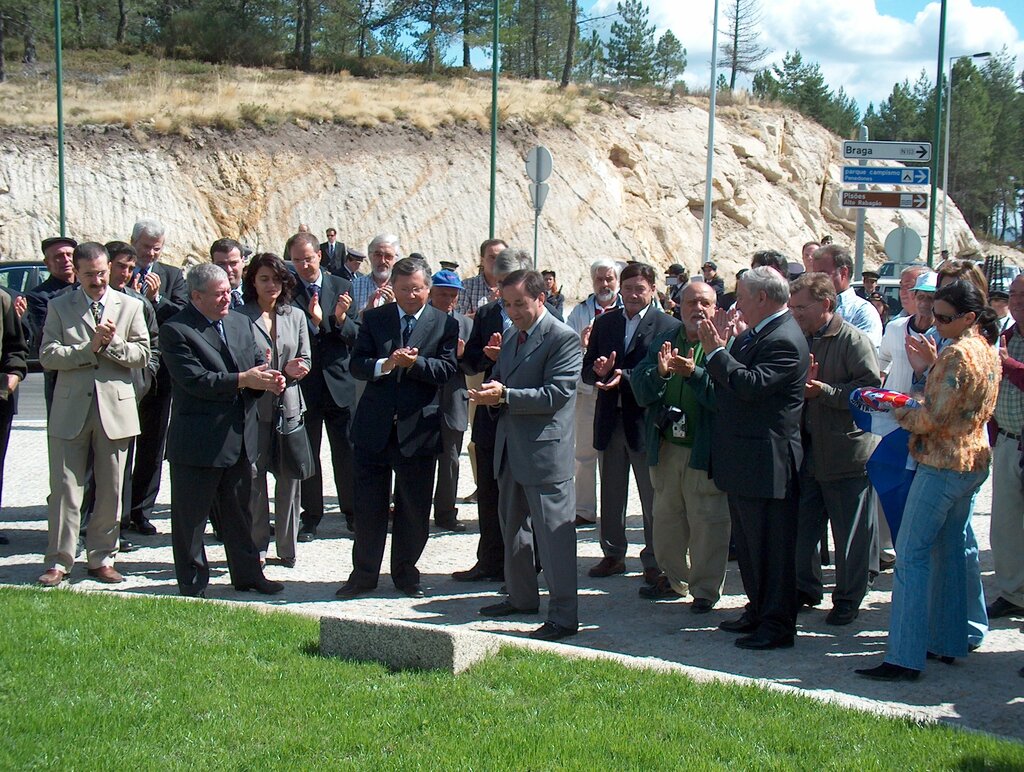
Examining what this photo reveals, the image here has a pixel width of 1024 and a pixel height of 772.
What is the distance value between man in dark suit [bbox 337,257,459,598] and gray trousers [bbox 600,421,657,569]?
4.38 ft

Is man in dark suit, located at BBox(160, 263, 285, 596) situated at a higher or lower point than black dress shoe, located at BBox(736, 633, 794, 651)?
higher

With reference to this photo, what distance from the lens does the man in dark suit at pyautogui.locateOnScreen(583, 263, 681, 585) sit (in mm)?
7602

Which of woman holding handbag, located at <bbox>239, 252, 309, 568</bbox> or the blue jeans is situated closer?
the blue jeans

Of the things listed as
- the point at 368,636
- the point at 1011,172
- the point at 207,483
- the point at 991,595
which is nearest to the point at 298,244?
the point at 207,483

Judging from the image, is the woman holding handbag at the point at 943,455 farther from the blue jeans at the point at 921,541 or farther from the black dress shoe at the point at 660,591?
the black dress shoe at the point at 660,591

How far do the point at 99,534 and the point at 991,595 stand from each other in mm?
6071

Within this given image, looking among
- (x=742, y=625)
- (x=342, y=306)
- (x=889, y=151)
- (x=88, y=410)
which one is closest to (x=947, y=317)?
(x=742, y=625)

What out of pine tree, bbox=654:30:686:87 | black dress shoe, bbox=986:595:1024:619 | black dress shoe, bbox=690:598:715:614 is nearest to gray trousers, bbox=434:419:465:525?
black dress shoe, bbox=690:598:715:614

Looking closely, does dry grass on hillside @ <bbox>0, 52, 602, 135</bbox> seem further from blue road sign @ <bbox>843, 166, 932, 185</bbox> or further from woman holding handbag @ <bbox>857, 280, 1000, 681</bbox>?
woman holding handbag @ <bbox>857, 280, 1000, 681</bbox>

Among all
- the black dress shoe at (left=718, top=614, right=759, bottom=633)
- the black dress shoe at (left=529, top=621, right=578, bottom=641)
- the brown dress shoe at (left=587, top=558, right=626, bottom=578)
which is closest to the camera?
the black dress shoe at (left=529, top=621, right=578, bottom=641)

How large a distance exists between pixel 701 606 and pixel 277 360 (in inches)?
132

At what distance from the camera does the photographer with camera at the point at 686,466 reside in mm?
6746

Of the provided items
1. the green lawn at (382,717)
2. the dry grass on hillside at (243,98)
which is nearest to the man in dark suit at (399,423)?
the green lawn at (382,717)

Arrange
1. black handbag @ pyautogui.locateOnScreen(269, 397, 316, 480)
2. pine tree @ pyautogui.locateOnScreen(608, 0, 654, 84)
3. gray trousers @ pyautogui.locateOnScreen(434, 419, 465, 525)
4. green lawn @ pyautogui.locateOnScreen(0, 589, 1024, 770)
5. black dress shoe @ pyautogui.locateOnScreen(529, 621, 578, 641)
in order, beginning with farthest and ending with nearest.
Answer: pine tree @ pyautogui.locateOnScreen(608, 0, 654, 84) → gray trousers @ pyautogui.locateOnScreen(434, 419, 465, 525) → black handbag @ pyautogui.locateOnScreen(269, 397, 316, 480) → black dress shoe @ pyautogui.locateOnScreen(529, 621, 578, 641) → green lawn @ pyautogui.locateOnScreen(0, 589, 1024, 770)
